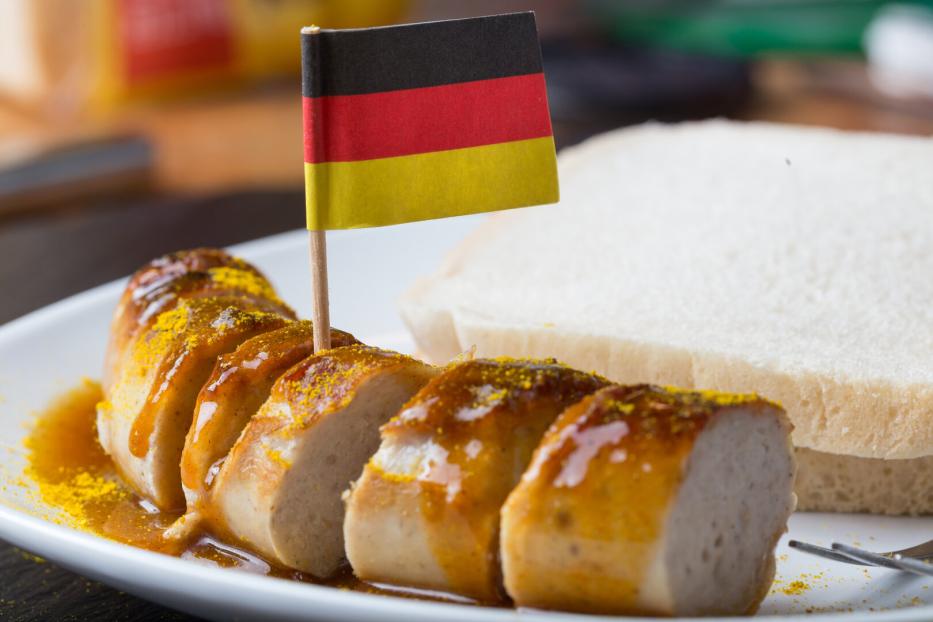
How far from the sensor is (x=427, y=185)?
2.15 metres

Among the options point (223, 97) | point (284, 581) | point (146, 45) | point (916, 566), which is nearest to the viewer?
point (284, 581)

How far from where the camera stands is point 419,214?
216 cm

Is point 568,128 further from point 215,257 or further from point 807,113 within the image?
point 215,257

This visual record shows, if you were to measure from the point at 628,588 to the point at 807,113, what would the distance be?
577cm

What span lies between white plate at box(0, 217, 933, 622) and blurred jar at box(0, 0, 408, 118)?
119 inches

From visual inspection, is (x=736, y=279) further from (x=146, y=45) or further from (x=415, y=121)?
(x=146, y=45)

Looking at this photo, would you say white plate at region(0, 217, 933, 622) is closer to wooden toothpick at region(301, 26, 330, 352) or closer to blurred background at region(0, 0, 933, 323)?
wooden toothpick at region(301, 26, 330, 352)

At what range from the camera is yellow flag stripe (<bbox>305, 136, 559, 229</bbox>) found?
212 cm

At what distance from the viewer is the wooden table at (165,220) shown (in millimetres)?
2234

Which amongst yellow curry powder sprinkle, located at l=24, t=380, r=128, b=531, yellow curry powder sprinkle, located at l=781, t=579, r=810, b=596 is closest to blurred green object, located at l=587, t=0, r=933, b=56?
yellow curry powder sprinkle, located at l=24, t=380, r=128, b=531

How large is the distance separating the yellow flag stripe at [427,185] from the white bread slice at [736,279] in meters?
0.52

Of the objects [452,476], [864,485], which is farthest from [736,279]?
[452,476]

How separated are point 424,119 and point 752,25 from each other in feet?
24.0

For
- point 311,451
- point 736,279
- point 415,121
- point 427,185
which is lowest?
point 311,451
